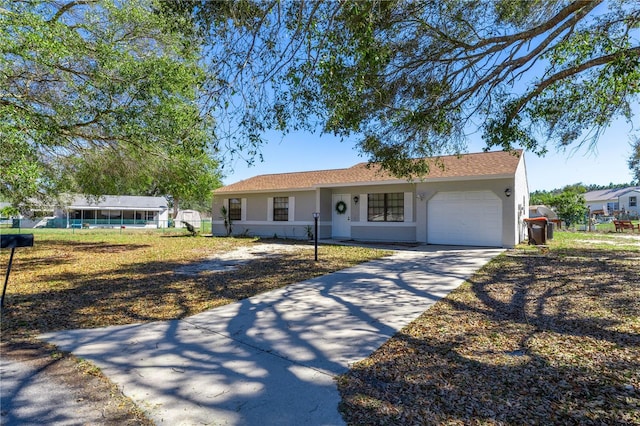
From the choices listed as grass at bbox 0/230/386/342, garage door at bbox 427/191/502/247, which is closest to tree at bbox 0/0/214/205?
grass at bbox 0/230/386/342

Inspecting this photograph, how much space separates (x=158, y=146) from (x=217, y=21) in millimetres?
5241

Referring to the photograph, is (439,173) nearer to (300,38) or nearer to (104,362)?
(300,38)

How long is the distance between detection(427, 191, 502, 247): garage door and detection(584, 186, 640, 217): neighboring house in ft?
130

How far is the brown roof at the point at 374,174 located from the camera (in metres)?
13.0

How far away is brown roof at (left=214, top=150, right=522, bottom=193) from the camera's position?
13.0 meters

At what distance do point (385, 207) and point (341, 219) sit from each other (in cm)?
243

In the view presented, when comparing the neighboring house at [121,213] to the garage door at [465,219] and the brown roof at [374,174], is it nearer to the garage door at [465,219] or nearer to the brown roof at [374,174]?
the brown roof at [374,174]

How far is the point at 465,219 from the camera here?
1350 centimetres

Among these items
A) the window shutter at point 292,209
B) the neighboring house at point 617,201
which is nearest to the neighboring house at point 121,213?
the window shutter at point 292,209

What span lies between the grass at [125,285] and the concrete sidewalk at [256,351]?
554 mm

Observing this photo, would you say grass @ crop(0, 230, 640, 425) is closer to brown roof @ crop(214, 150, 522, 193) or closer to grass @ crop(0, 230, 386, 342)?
grass @ crop(0, 230, 386, 342)

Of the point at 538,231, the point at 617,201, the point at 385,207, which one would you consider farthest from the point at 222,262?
the point at 617,201

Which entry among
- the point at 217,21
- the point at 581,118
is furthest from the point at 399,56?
the point at 581,118

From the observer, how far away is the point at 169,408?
101 inches
